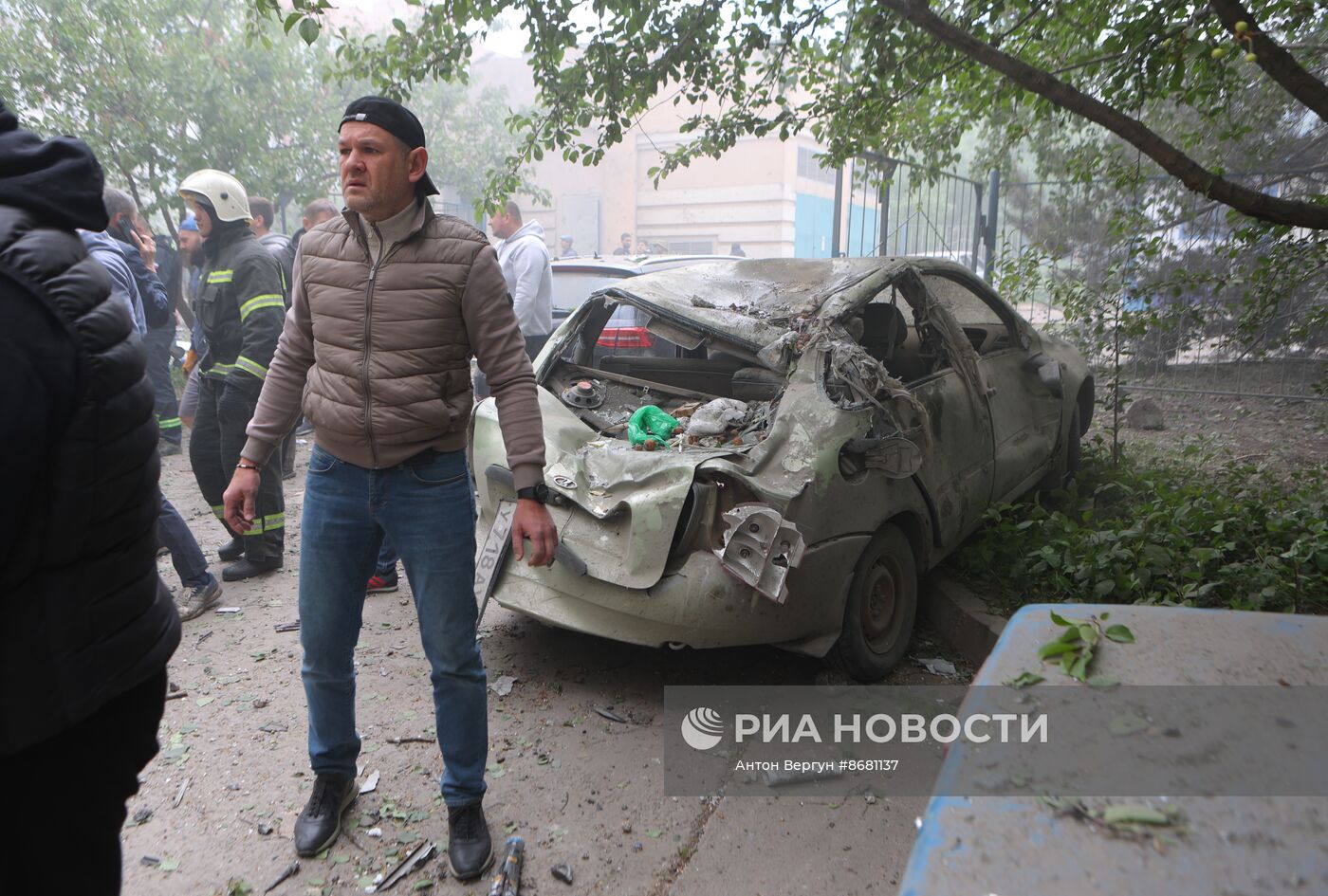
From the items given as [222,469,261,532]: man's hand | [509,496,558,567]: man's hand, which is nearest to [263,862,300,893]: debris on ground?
[222,469,261,532]: man's hand

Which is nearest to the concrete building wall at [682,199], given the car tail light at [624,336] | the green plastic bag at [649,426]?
the car tail light at [624,336]

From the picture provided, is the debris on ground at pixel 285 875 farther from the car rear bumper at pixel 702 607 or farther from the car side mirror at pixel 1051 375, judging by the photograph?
the car side mirror at pixel 1051 375

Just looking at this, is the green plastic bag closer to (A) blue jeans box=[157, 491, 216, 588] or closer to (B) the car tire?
(A) blue jeans box=[157, 491, 216, 588]

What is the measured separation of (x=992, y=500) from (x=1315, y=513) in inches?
57.3

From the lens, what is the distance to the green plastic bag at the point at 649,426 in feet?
12.4

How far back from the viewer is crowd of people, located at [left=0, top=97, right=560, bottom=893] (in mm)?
1370

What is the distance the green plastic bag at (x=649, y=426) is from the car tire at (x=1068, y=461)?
105 inches

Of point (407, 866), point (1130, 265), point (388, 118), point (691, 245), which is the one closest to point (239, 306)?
point (388, 118)

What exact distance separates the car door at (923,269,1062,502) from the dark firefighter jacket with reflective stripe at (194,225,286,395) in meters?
3.31

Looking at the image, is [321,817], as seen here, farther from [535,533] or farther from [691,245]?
[691,245]

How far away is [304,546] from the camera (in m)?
2.54

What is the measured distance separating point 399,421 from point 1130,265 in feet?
18.3

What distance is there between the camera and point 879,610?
380 cm

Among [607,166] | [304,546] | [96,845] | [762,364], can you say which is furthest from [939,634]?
[607,166]
